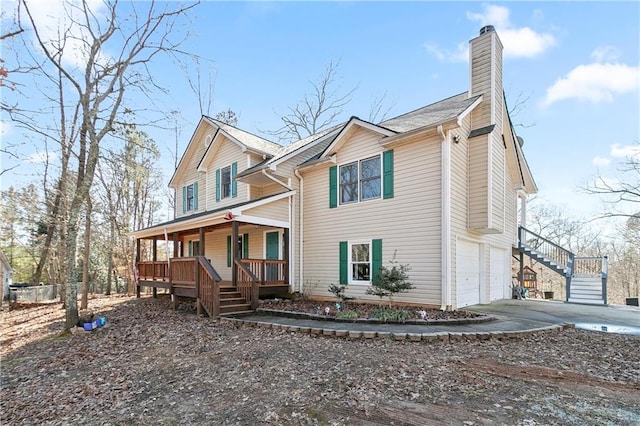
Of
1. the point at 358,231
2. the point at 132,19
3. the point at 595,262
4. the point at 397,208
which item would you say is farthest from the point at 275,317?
the point at 595,262

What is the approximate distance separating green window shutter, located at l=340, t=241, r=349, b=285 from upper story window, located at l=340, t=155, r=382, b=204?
5.19 feet

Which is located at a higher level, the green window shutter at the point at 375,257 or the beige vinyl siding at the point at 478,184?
the beige vinyl siding at the point at 478,184

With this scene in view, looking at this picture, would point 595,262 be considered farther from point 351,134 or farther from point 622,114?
point 351,134

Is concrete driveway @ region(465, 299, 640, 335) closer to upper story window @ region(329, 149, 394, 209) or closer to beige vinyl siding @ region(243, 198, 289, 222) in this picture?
upper story window @ region(329, 149, 394, 209)

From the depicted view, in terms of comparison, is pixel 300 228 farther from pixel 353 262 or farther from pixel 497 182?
pixel 497 182

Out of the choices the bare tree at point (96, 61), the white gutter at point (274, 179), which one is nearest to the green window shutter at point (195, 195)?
the white gutter at point (274, 179)

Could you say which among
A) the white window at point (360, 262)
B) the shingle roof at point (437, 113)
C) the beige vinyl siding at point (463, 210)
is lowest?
the white window at point (360, 262)

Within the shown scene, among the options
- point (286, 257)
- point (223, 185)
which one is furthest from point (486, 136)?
point (223, 185)

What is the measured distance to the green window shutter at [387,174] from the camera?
1061cm

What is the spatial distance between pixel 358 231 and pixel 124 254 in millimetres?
16227

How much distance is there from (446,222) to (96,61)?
10.9 m

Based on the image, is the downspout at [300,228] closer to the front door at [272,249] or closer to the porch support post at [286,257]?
the porch support post at [286,257]

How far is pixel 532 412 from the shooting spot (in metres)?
3.61

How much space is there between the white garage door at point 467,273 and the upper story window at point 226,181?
9.86m
